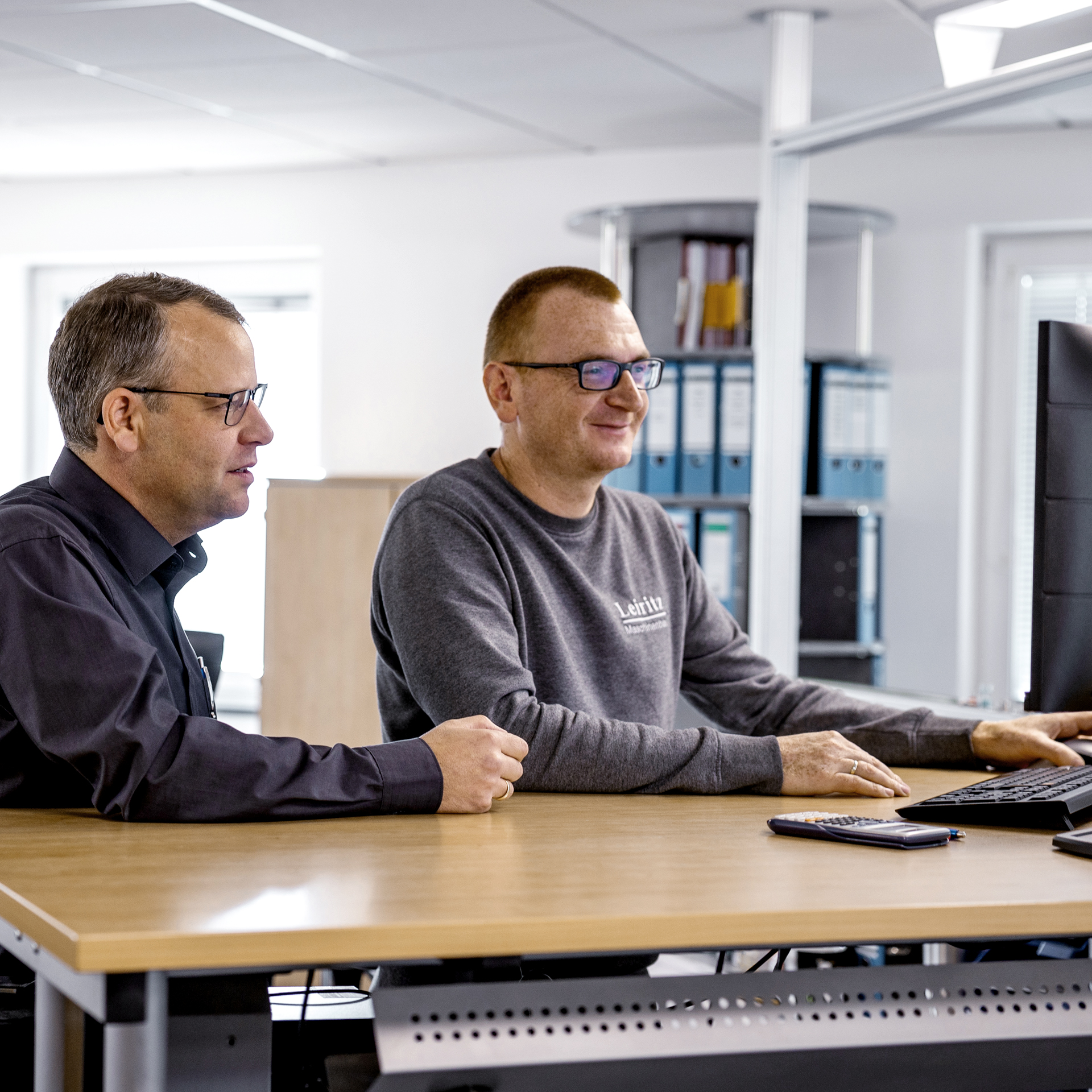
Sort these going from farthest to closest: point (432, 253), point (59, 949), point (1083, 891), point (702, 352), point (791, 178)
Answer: point (432, 253), point (702, 352), point (791, 178), point (1083, 891), point (59, 949)

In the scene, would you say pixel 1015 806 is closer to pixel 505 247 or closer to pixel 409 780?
pixel 409 780

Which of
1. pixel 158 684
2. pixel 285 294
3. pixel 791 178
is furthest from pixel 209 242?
pixel 158 684

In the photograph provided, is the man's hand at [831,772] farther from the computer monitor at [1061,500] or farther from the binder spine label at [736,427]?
the binder spine label at [736,427]

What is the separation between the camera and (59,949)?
921mm

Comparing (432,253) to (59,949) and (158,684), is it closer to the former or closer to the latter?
(158,684)

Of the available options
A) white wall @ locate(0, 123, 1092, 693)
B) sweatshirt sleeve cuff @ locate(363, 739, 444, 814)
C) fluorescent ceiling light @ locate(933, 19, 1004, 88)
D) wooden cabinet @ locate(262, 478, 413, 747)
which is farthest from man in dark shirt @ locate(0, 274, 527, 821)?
white wall @ locate(0, 123, 1092, 693)

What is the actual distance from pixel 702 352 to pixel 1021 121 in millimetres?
1425

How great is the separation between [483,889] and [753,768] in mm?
544

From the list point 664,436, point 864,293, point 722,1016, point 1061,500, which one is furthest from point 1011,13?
point 722,1016

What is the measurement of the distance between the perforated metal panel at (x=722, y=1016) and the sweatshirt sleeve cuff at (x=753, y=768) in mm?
430

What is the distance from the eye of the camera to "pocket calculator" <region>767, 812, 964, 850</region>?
48.5 inches

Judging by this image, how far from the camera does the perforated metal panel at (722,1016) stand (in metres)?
0.98

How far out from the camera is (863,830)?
49.4 inches

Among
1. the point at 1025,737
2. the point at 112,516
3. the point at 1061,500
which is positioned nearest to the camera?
the point at 112,516
